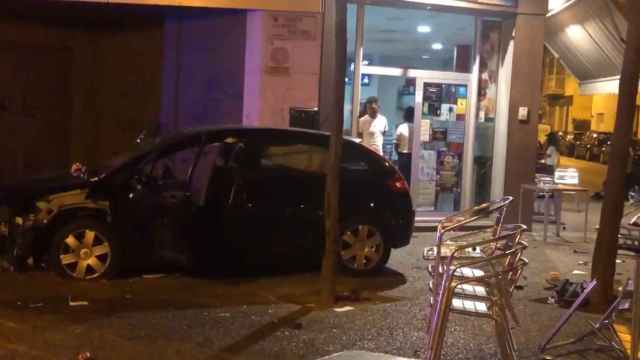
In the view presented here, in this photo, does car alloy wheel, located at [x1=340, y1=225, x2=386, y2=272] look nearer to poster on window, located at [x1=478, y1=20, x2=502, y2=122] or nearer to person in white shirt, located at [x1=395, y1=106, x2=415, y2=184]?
person in white shirt, located at [x1=395, y1=106, x2=415, y2=184]

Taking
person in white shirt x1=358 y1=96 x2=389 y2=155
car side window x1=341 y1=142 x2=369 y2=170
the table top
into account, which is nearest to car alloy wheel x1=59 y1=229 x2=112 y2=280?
car side window x1=341 y1=142 x2=369 y2=170

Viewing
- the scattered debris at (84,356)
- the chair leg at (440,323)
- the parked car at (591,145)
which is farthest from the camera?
the parked car at (591,145)

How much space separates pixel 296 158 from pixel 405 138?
15.0ft

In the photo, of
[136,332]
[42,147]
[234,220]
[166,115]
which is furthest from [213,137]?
[42,147]

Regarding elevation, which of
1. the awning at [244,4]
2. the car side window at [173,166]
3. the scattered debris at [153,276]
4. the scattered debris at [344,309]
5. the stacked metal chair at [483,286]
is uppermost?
the awning at [244,4]

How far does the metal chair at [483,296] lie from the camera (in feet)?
15.3

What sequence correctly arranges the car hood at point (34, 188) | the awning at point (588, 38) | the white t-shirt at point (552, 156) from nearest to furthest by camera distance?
the car hood at point (34, 188)
the awning at point (588, 38)
the white t-shirt at point (552, 156)

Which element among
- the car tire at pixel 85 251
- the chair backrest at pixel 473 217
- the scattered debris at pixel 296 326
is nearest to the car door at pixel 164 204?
the car tire at pixel 85 251

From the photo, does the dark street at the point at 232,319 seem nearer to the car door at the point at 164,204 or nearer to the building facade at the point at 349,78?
the car door at the point at 164,204

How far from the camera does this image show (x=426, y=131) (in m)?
13.2

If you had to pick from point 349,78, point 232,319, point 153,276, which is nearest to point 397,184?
point 153,276

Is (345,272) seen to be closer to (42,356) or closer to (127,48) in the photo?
(42,356)

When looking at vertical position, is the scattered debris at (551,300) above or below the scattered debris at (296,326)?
above

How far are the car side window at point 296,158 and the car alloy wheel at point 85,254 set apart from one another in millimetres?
1789
